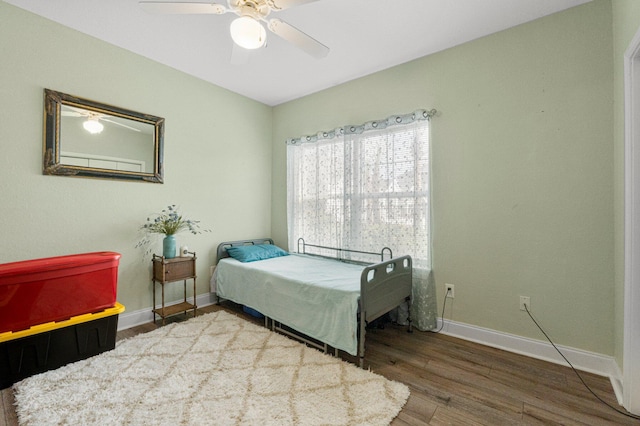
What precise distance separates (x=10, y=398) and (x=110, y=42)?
2.80m

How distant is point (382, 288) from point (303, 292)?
65 cm

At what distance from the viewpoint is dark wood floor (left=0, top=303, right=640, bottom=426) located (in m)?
1.55

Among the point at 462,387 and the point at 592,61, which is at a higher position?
the point at 592,61

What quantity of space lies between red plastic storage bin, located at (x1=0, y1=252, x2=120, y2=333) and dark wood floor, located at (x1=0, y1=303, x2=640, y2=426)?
0.45 m

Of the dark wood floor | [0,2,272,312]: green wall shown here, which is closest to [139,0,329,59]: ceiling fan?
[0,2,272,312]: green wall

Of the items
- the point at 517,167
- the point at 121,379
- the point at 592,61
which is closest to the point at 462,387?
the point at 517,167

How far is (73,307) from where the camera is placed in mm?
2051

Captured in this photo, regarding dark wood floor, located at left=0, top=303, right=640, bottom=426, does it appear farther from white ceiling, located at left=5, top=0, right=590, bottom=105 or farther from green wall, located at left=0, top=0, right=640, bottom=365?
white ceiling, located at left=5, top=0, right=590, bottom=105

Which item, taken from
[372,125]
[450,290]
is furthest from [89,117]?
[450,290]

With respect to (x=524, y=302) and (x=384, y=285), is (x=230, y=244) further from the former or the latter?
(x=524, y=302)

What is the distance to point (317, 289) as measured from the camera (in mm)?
2275

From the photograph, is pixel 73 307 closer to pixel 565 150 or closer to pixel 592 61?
pixel 565 150

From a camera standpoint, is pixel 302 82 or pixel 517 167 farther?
pixel 302 82

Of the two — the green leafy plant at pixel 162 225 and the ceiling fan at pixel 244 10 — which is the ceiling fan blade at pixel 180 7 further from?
the green leafy plant at pixel 162 225
